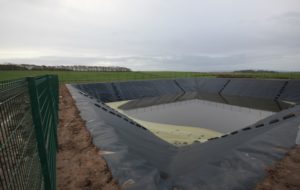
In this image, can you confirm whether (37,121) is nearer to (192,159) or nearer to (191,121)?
(192,159)

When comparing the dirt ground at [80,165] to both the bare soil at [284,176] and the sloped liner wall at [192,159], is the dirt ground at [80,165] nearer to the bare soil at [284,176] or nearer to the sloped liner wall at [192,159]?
the sloped liner wall at [192,159]

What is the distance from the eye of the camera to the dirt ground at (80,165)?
13.8ft

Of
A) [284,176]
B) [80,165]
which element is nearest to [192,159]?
[284,176]

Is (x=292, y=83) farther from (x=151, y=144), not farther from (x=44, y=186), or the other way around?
(x=44, y=186)

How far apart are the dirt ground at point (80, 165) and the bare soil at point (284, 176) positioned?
297 centimetres

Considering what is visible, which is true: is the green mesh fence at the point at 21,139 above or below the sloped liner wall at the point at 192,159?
above

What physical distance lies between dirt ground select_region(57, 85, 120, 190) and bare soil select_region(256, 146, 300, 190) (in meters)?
2.97

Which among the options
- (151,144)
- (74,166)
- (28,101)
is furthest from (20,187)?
(151,144)

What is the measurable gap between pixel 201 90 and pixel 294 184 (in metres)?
31.7

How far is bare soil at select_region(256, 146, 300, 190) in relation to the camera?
4.18m

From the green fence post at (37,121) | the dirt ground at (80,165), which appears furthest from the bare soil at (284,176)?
the green fence post at (37,121)

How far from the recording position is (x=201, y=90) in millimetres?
35406

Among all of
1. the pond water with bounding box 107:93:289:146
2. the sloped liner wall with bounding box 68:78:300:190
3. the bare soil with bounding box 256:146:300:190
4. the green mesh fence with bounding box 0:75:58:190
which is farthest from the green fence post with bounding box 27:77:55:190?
the pond water with bounding box 107:93:289:146

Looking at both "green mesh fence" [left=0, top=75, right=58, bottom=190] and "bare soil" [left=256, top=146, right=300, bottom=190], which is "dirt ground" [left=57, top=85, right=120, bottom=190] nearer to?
"green mesh fence" [left=0, top=75, right=58, bottom=190]
